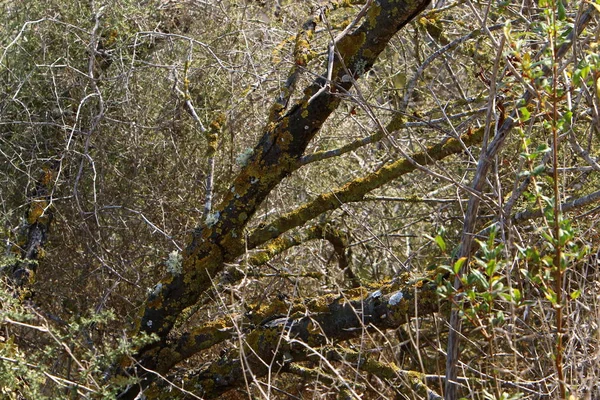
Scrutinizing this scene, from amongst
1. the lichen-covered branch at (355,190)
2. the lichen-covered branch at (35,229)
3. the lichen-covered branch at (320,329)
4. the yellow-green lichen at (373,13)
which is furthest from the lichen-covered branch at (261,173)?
the lichen-covered branch at (35,229)

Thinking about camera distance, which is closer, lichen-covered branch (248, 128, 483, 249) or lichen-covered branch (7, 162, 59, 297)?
lichen-covered branch (248, 128, 483, 249)

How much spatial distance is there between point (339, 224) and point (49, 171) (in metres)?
1.53

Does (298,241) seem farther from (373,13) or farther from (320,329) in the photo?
(373,13)

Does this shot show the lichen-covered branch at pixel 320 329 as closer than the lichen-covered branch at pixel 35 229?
Yes

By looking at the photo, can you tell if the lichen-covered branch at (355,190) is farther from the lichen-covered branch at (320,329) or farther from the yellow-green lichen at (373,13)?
the yellow-green lichen at (373,13)

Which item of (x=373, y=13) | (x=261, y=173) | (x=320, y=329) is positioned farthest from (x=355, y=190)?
(x=373, y=13)

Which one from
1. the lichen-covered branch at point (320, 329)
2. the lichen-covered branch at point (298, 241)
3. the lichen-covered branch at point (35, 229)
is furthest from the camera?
the lichen-covered branch at point (35, 229)

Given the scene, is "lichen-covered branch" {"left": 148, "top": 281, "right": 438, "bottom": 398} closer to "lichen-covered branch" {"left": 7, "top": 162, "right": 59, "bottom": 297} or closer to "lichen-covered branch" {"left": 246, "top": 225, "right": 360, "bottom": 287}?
"lichen-covered branch" {"left": 246, "top": 225, "right": 360, "bottom": 287}

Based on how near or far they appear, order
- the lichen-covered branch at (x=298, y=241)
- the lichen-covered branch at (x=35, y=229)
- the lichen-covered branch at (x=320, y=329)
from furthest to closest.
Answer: the lichen-covered branch at (x=35, y=229) → the lichen-covered branch at (x=298, y=241) → the lichen-covered branch at (x=320, y=329)

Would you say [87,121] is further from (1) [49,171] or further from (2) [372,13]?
(2) [372,13]

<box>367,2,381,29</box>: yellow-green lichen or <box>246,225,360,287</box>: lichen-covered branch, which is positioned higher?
<box>367,2,381,29</box>: yellow-green lichen

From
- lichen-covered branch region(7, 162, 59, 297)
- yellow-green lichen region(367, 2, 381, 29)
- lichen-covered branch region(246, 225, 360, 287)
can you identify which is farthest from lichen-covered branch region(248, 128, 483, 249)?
lichen-covered branch region(7, 162, 59, 297)

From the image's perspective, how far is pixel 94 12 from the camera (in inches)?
174

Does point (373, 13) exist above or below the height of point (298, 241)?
above
